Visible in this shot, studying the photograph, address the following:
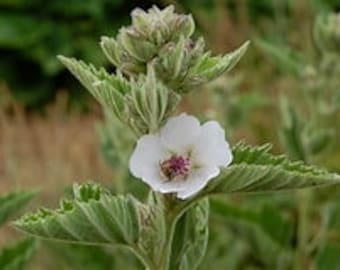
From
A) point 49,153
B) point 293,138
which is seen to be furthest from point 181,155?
point 49,153

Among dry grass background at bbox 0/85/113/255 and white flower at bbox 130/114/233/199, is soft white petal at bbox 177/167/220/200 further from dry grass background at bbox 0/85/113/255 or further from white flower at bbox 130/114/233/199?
dry grass background at bbox 0/85/113/255

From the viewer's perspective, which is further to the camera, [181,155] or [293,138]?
[293,138]

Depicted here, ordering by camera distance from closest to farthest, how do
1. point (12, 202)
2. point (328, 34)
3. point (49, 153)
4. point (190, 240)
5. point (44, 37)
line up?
point (190, 240) → point (12, 202) → point (328, 34) → point (49, 153) → point (44, 37)

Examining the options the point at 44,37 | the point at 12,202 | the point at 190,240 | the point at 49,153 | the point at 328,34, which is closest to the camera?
the point at 190,240

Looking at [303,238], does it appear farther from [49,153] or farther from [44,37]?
[44,37]

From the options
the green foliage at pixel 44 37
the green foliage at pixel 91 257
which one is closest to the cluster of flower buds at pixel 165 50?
the green foliage at pixel 91 257

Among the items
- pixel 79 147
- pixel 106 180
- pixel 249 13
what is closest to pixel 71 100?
pixel 249 13

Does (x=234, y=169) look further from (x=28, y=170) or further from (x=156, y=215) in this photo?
(x=28, y=170)

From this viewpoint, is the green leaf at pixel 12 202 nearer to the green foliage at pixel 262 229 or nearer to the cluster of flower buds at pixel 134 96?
the cluster of flower buds at pixel 134 96
